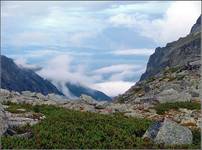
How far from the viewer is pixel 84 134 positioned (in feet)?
99.1

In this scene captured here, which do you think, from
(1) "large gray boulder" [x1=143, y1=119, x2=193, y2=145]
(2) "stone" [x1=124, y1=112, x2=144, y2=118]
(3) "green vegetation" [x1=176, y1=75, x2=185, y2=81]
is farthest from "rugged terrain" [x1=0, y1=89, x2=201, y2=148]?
(3) "green vegetation" [x1=176, y1=75, x2=185, y2=81]

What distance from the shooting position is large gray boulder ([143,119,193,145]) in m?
29.4

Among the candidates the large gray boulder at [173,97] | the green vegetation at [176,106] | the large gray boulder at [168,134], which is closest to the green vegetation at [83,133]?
the large gray boulder at [168,134]

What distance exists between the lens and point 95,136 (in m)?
29.6

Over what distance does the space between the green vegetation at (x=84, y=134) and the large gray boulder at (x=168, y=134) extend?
52 cm

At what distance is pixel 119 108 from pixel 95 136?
20.3m

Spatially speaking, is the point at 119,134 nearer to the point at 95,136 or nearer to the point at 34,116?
the point at 95,136

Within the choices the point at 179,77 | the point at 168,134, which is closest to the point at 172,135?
the point at 168,134

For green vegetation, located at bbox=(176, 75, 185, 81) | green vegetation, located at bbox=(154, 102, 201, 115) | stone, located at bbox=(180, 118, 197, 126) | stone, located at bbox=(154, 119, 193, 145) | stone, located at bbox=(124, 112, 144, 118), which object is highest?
green vegetation, located at bbox=(176, 75, 185, 81)

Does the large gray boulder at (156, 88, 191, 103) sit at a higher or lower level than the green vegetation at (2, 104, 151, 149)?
higher

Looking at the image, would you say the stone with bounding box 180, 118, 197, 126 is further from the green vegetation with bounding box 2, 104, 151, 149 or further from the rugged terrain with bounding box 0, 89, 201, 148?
the green vegetation with bounding box 2, 104, 151, 149

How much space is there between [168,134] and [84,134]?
4.20 m

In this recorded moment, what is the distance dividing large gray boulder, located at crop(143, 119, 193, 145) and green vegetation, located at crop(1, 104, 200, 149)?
516 millimetres

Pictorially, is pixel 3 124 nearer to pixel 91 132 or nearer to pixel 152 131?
pixel 91 132
